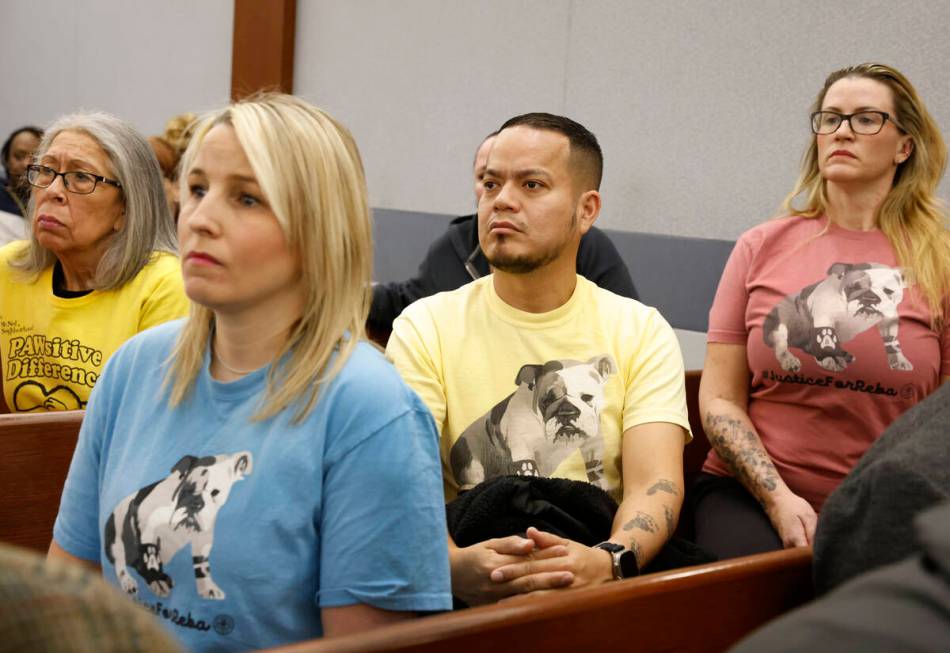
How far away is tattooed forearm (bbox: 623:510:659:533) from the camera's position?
1674mm

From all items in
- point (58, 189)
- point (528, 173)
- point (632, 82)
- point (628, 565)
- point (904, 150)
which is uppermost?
point (632, 82)

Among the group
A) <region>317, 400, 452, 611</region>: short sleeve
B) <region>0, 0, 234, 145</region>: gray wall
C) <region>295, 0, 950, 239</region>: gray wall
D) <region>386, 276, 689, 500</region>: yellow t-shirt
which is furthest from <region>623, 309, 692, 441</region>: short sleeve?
<region>0, 0, 234, 145</region>: gray wall

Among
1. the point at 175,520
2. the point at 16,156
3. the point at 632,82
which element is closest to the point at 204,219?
the point at 175,520

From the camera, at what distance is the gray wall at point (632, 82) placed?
3.02 meters

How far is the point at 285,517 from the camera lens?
3.83 ft

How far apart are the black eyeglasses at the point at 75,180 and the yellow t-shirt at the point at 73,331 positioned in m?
0.21

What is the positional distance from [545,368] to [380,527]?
29.2 inches

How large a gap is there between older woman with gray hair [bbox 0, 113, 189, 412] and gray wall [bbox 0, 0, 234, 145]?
2.89 m

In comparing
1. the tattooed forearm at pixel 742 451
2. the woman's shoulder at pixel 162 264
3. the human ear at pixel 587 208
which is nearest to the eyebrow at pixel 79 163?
the woman's shoulder at pixel 162 264

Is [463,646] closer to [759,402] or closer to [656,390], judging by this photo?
[656,390]

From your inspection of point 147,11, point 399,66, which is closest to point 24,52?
point 147,11

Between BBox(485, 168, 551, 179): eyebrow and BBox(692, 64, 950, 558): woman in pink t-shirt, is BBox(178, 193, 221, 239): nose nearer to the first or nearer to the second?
BBox(485, 168, 551, 179): eyebrow

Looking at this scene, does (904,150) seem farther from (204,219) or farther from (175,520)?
(175,520)

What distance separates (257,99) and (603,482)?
91 centimetres
